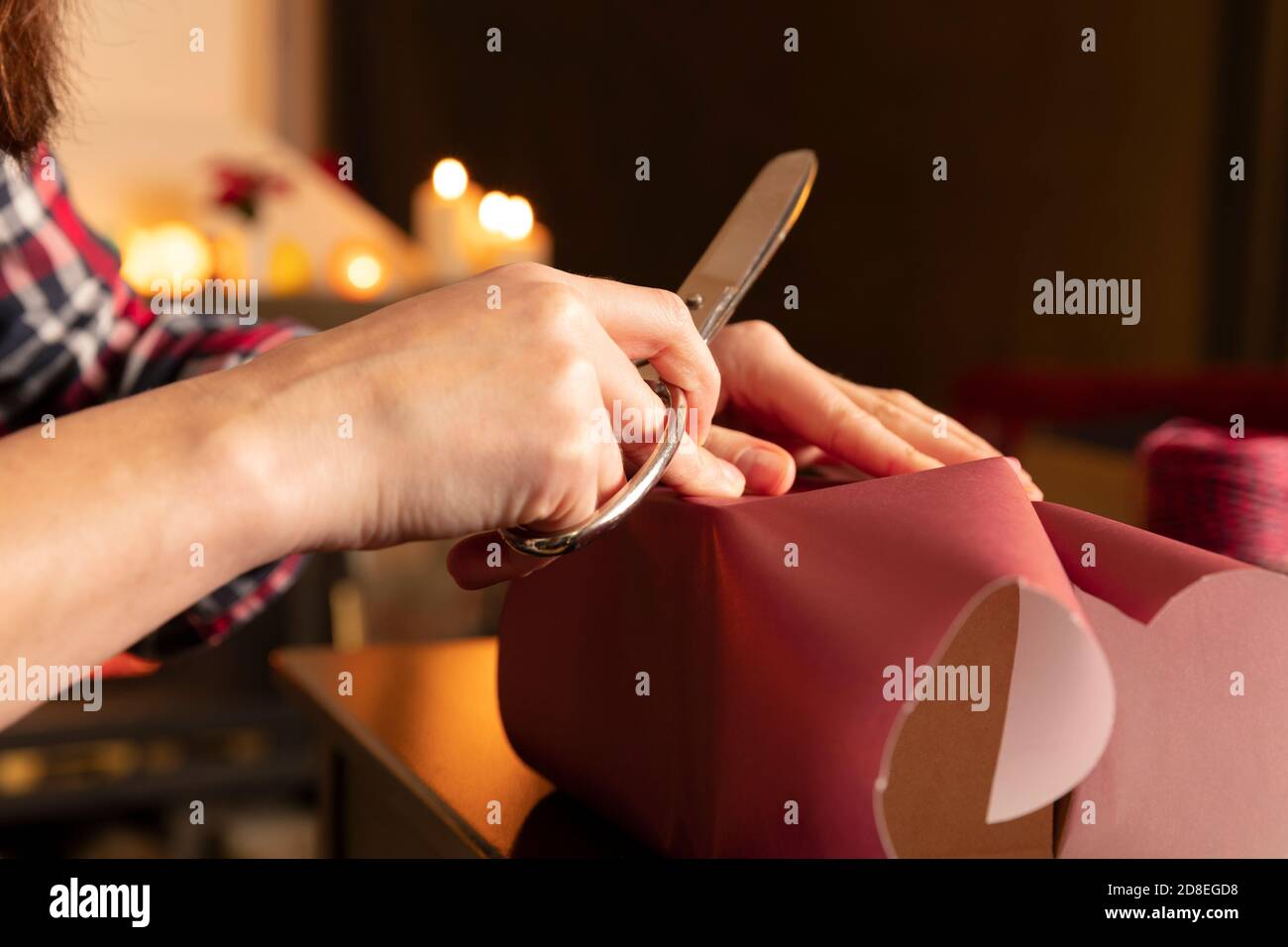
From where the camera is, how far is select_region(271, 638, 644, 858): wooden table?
0.45 metres

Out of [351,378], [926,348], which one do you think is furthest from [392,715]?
[926,348]

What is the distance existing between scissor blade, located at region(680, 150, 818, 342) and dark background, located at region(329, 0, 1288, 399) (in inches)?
102

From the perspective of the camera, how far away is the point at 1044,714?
0.35 meters

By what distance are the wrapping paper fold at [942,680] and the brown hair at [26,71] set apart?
1.08 feet

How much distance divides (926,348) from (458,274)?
1963 mm

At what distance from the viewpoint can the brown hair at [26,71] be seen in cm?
51

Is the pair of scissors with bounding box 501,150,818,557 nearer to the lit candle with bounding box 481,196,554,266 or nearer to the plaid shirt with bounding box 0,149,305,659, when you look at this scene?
the plaid shirt with bounding box 0,149,305,659

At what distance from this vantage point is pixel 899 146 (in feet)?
11.9

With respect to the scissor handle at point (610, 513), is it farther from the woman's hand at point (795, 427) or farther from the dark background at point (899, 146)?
the dark background at point (899, 146)
